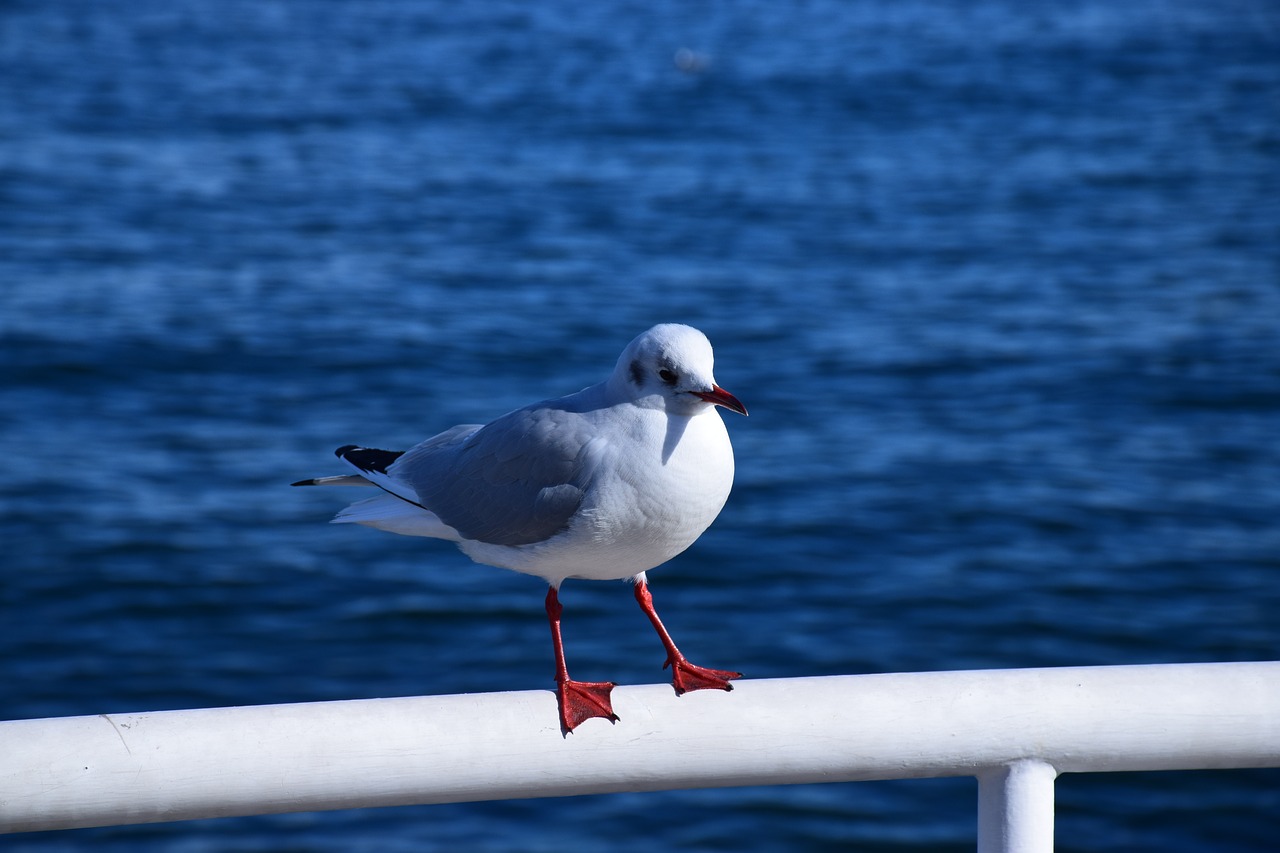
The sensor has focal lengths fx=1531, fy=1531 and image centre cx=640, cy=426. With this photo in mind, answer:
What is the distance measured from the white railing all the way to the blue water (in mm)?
6659

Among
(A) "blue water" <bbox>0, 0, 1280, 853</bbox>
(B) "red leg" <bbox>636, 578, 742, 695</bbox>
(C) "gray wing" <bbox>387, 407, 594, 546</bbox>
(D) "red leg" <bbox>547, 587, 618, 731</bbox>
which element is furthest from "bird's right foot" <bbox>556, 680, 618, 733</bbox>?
(A) "blue water" <bbox>0, 0, 1280, 853</bbox>

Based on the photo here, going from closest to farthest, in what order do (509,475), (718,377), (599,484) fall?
Answer: (599,484)
(509,475)
(718,377)

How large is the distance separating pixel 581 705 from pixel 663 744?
7.0 inches

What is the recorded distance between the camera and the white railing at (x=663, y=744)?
6.57ft

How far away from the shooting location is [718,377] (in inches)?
577

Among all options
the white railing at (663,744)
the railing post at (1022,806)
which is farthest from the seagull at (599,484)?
the railing post at (1022,806)

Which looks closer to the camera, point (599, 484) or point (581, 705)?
point (581, 705)

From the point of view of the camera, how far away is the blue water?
9992mm

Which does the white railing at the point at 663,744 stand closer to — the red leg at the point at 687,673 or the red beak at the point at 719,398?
the red leg at the point at 687,673

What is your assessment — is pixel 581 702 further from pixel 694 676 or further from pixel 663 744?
pixel 694 676

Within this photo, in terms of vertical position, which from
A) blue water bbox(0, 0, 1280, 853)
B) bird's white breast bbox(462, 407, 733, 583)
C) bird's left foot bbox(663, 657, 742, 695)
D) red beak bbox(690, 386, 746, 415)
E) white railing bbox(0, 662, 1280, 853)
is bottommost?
white railing bbox(0, 662, 1280, 853)

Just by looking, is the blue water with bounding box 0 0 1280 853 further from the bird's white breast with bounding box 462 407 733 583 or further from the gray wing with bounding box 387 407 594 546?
the bird's white breast with bounding box 462 407 733 583

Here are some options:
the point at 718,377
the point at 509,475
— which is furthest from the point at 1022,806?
the point at 718,377

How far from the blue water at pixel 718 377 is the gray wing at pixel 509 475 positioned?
18.6 ft
